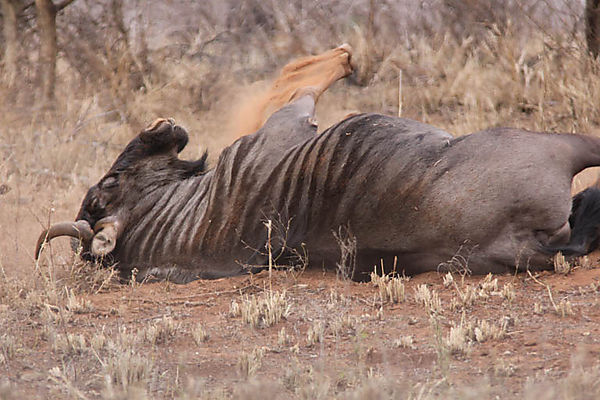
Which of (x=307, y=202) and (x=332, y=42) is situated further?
(x=332, y=42)

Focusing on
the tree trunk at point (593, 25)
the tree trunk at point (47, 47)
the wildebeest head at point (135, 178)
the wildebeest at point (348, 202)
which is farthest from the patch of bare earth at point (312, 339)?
the tree trunk at point (47, 47)

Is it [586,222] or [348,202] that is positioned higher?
[348,202]

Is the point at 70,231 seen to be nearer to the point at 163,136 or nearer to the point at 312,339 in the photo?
the point at 163,136

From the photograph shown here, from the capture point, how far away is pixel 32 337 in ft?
11.9

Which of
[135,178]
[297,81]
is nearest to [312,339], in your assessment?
[135,178]

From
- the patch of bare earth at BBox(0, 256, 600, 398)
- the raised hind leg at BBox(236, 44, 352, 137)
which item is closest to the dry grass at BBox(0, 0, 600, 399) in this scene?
the patch of bare earth at BBox(0, 256, 600, 398)

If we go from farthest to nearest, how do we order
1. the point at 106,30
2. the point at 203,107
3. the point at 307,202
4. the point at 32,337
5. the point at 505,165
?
the point at 106,30, the point at 203,107, the point at 307,202, the point at 505,165, the point at 32,337

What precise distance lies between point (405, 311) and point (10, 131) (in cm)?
629

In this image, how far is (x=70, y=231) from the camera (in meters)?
5.09

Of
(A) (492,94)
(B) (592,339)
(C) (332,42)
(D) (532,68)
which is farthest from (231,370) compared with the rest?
(C) (332,42)

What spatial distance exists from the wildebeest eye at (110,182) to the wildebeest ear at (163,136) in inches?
13.9

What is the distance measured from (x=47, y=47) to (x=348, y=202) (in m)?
6.72

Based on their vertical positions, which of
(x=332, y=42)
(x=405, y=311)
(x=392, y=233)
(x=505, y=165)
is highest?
(x=332, y=42)

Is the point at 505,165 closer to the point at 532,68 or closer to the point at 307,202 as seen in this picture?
the point at 307,202
